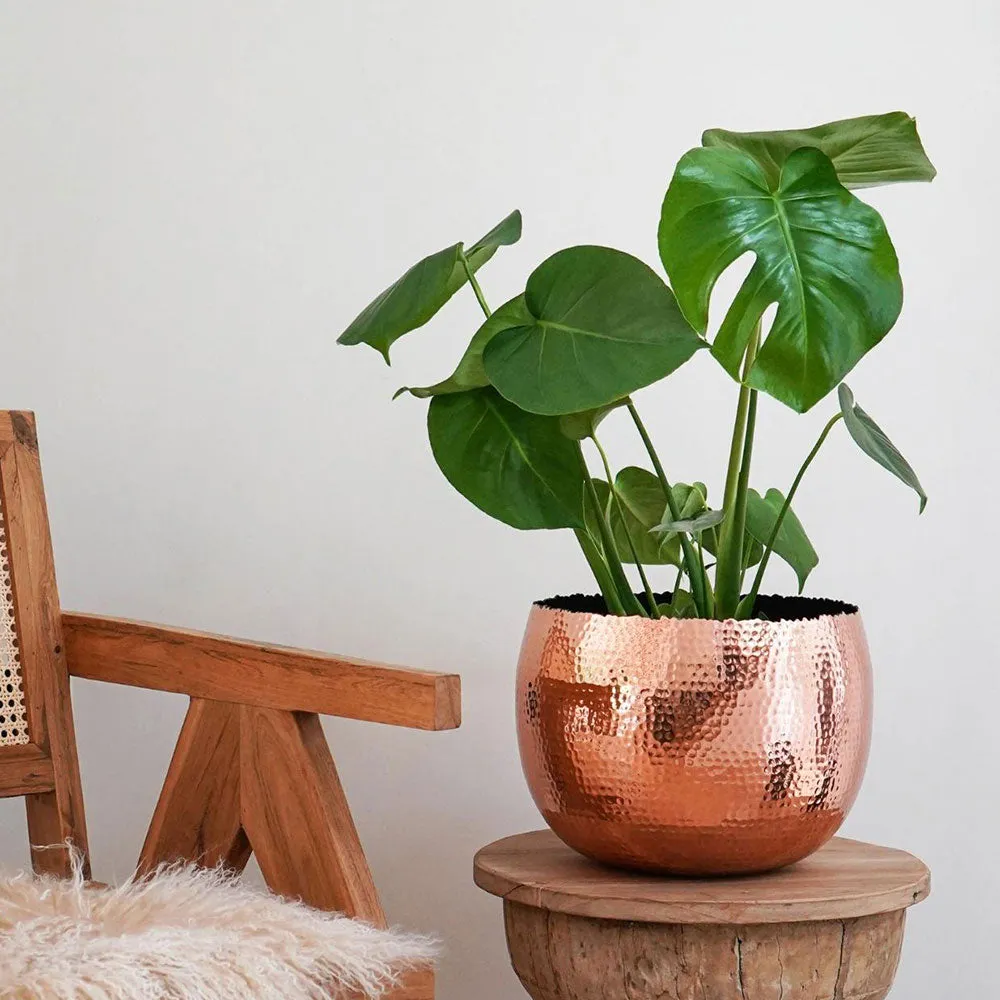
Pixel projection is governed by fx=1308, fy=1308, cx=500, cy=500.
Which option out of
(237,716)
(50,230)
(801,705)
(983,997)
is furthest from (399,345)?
(983,997)

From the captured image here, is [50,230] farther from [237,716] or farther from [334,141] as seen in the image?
[237,716]

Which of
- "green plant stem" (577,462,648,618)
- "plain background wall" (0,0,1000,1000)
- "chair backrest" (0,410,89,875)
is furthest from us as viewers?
"plain background wall" (0,0,1000,1000)

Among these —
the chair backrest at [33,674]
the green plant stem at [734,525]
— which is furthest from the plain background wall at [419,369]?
the green plant stem at [734,525]

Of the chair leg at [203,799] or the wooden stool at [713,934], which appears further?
the chair leg at [203,799]

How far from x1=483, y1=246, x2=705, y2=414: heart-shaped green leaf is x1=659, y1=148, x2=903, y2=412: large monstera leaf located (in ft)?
0.17

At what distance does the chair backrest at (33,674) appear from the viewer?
1.20 meters

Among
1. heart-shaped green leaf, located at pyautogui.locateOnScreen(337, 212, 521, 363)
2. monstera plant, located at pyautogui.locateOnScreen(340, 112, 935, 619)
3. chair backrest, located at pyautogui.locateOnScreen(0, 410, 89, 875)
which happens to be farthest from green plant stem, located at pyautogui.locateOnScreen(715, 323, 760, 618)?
chair backrest, located at pyautogui.locateOnScreen(0, 410, 89, 875)

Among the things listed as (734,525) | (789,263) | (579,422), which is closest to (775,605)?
(734,525)

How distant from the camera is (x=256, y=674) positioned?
104cm

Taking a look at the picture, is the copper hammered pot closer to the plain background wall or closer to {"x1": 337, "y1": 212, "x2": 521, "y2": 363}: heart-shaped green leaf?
{"x1": 337, "y1": 212, "x2": 521, "y2": 363}: heart-shaped green leaf

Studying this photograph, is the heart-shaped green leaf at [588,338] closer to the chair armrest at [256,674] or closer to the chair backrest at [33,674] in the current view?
the chair armrest at [256,674]

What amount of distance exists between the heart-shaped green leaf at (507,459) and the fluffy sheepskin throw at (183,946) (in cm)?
32

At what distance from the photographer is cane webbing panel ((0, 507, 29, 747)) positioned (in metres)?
1.20

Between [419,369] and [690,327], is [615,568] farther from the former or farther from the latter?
[419,369]
